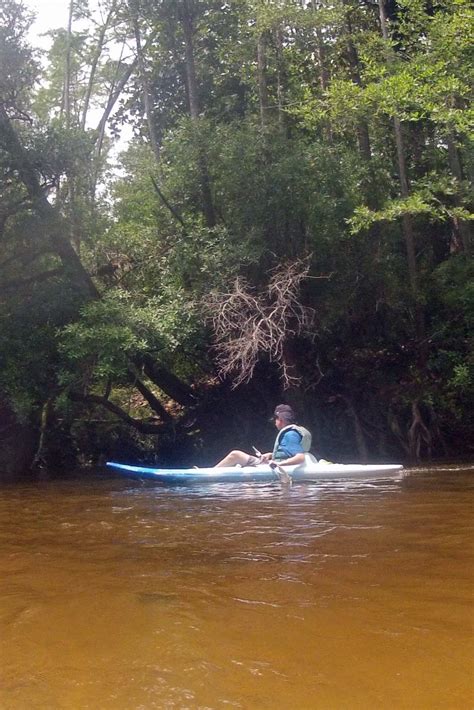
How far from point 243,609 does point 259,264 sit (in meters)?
8.44

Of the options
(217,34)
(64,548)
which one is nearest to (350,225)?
(217,34)

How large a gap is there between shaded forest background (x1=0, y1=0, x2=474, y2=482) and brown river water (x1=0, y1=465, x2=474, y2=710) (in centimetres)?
456

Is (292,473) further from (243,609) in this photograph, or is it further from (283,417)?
(243,609)

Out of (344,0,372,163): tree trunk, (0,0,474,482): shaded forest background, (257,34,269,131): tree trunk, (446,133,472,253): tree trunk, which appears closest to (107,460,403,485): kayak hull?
(0,0,474,482): shaded forest background

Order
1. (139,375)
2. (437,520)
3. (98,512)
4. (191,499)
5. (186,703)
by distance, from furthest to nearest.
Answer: (139,375) < (191,499) < (98,512) < (437,520) < (186,703)

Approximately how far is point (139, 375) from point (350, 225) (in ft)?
13.3

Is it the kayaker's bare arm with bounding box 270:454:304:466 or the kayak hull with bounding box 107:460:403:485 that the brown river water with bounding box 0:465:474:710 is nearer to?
the kayak hull with bounding box 107:460:403:485

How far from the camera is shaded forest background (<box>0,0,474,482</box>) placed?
11266mm

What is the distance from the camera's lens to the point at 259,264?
39.1ft

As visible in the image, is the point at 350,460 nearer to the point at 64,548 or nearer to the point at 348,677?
the point at 64,548

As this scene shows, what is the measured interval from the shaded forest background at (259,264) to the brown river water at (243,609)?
4.56 m

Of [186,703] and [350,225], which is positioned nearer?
[186,703]

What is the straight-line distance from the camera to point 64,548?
574 cm

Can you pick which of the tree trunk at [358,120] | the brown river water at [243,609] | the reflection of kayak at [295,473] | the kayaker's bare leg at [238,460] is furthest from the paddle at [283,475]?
the tree trunk at [358,120]
